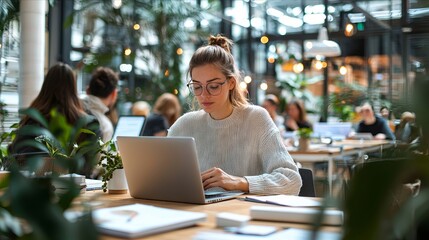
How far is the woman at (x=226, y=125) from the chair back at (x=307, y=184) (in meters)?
0.22

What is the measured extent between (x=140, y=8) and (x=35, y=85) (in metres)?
3.62

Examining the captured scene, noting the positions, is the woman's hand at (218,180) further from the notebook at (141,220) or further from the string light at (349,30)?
the string light at (349,30)

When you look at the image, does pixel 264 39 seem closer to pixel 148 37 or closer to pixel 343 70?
pixel 343 70

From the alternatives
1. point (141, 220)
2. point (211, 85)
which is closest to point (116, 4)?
point (211, 85)

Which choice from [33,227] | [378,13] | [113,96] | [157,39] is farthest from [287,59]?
[33,227]

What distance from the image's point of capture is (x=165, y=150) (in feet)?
6.63

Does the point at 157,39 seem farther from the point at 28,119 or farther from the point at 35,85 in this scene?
the point at 28,119

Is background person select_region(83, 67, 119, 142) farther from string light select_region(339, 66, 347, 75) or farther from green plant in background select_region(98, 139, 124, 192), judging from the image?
string light select_region(339, 66, 347, 75)

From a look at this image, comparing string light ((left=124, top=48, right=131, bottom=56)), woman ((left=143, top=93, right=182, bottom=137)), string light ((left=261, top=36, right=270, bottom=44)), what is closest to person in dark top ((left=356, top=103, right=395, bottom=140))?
string light ((left=261, top=36, right=270, bottom=44))

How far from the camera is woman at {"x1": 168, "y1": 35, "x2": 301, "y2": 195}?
272 cm

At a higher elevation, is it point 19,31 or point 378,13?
point 378,13

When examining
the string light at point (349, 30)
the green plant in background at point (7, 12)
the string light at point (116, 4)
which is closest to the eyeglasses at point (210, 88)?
the green plant in background at point (7, 12)

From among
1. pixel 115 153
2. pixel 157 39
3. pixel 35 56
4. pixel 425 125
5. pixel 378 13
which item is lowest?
pixel 115 153

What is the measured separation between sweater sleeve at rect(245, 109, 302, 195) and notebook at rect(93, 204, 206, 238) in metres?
0.77
